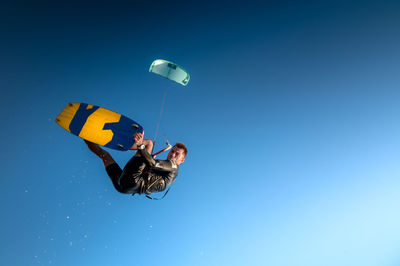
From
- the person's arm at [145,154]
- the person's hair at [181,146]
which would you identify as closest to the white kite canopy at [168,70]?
the person's hair at [181,146]

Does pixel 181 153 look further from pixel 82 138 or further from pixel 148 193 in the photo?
pixel 82 138

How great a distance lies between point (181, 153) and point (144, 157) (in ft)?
3.62

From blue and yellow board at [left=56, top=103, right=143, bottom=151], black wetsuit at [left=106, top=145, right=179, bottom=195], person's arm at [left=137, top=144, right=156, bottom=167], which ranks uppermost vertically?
blue and yellow board at [left=56, top=103, right=143, bottom=151]

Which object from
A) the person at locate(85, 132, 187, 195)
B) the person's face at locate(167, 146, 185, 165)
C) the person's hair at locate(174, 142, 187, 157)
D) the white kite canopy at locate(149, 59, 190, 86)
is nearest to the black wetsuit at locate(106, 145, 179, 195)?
the person at locate(85, 132, 187, 195)

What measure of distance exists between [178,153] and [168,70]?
2.07 meters

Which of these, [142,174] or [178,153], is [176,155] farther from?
[142,174]

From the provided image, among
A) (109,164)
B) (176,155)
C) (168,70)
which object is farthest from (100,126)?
(168,70)

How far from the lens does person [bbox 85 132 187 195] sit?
409 centimetres

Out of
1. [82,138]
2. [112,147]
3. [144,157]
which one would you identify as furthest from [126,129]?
[144,157]

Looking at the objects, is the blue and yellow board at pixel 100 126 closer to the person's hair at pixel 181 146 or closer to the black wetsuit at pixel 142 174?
the black wetsuit at pixel 142 174

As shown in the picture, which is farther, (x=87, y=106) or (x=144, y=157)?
(x=87, y=106)

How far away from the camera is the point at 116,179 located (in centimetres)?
442

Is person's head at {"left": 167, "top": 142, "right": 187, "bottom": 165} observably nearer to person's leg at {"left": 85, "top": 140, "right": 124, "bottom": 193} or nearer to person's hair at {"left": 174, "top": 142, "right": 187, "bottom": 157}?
person's hair at {"left": 174, "top": 142, "right": 187, "bottom": 157}

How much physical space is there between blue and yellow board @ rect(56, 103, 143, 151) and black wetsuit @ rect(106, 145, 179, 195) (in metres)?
0.52
